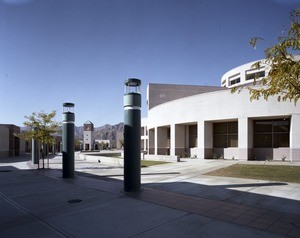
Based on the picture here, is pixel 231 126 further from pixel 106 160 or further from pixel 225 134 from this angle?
pixel 106 160

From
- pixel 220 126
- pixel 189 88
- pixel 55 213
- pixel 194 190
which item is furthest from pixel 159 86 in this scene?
pixel 55 213

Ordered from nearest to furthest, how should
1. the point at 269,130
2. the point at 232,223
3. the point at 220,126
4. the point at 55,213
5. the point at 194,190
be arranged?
the point at 232,223, the point at 55,213, the point at 194,190, the point at 269,130, the point at 220,126

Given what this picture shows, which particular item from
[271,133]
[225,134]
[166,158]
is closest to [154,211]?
[166,158]

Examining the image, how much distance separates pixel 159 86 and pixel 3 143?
A: 98.9 ft

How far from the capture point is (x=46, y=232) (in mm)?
6117

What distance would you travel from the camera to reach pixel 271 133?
27484 millimetres

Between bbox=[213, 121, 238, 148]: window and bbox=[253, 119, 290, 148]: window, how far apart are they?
7.52 feet

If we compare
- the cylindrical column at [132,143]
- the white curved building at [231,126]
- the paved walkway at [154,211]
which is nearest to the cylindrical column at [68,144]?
the paved walkway at [154,211]

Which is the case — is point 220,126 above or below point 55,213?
above

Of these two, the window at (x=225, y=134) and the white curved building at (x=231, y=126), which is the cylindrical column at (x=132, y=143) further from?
the window at (x=225, y=134)

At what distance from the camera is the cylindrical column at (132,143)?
10742 mm

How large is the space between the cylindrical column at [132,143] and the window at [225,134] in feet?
70.9

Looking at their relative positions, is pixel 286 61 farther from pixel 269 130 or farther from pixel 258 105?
pixel 269 130

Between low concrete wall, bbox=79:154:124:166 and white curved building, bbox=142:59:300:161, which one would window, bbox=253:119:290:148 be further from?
low concrete wall, bbox=79:154:124:166
